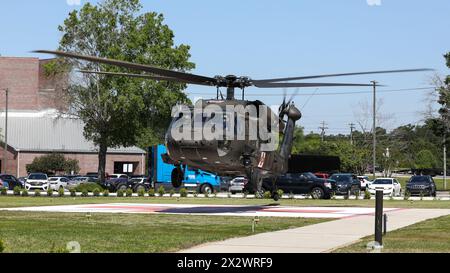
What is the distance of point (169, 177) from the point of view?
5659 cm

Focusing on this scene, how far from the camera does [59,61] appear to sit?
66812 millimetres

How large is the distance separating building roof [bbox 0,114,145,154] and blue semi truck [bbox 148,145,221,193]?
1289 inches

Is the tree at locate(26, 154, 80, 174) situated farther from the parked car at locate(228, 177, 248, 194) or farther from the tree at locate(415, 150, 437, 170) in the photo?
the tree at locate(415, 150, 437, 170)

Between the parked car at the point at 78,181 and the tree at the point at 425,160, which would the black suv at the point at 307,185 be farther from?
the tree at the point at 425,160

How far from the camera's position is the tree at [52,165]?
86062mm

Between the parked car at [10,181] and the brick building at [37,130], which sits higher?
the brick building at [37,130]

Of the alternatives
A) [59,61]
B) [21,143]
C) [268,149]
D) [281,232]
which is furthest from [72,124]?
[281,232]

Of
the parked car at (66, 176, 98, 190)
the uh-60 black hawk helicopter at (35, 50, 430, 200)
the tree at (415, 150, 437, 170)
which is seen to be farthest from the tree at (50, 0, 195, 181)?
the tree at (415, 150, 437, 170)

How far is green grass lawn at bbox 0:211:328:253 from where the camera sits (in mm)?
15430

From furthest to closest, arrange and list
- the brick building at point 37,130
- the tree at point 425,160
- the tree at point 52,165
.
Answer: the tree at point 425,160
the brick building at point 37,130
the tree at point 52,165

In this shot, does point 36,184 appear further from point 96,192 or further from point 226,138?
point 226,138

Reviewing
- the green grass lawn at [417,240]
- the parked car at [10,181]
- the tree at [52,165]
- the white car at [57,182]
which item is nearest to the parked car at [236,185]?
the white car at [57,182]

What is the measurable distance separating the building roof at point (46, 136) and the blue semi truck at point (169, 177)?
3273 cm
